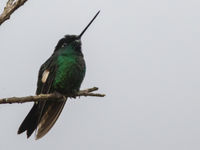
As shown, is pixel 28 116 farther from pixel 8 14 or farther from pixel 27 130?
pixel 8 14

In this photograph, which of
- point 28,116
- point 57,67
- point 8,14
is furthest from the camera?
point 57,67

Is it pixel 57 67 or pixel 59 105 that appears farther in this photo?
pixel 57 67

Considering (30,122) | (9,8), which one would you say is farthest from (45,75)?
(9,8)

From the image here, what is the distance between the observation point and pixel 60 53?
6371 mm

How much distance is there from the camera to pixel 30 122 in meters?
5.07

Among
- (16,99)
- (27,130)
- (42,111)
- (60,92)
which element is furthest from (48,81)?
(16,99)

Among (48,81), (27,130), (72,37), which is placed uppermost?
(72,37)

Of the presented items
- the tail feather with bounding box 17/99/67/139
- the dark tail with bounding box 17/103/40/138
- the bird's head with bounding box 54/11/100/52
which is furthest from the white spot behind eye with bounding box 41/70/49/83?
the bird's head with bounding box 54/11/100/52

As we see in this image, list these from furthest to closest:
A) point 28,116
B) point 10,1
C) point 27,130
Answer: point 28,116 → point 27,130 → point 10,1

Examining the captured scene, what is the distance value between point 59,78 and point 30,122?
116cm

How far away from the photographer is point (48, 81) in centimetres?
597

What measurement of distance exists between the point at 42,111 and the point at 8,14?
232cm

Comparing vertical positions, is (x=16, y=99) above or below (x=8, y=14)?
below

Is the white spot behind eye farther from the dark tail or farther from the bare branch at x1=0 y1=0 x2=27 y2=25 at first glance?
the bare branch at x1=0 y1=0 x2=27 y2=25
